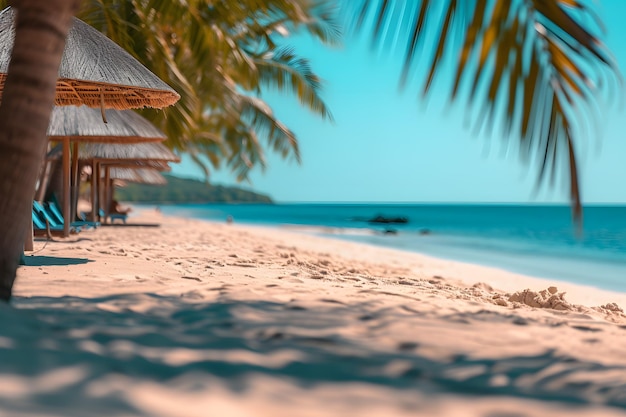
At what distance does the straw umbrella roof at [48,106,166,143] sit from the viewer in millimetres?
8297

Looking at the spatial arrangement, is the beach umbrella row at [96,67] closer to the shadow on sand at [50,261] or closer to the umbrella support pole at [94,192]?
the shadow on sand at [50,261]

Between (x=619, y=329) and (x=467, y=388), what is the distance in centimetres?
170

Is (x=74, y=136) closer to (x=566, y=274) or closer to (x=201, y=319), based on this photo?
(x=201, y=319)

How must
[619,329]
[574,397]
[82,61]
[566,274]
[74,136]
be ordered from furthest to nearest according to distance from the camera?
[566,274], [74,136], [82,61], [619,329], [574,397]

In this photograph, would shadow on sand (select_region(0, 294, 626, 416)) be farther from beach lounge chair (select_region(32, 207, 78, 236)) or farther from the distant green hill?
the distant green hill

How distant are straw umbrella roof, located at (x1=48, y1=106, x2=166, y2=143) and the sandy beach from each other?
4.51m

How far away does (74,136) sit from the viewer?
8.34 meters

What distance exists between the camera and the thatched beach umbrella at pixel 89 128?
8.25 metres

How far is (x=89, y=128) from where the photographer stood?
840 cm

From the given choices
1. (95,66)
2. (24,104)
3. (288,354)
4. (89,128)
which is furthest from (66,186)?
(288,354)

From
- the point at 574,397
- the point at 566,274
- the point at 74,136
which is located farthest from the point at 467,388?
the point at 566,274

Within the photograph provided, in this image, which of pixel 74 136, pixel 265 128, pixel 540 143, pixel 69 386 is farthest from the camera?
pixel 265 128

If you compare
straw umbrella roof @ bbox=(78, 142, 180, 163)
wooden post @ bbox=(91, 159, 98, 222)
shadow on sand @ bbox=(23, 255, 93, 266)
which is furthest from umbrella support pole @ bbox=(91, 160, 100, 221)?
shadow on sand @ bbox=(23, 255, 93, 266)

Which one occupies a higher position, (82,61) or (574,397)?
(82,61)
